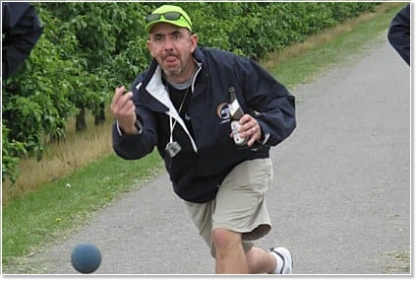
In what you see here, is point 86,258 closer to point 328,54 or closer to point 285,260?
point 285,260

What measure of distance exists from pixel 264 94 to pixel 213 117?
0.27 metres

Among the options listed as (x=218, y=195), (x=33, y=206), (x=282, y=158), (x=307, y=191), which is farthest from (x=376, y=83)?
(x=218, y=195)

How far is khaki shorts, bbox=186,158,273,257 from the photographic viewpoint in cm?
527

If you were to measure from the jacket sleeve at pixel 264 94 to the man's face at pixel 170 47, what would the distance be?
284mm

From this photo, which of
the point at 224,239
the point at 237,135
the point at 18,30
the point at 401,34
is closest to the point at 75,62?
the point at 224,239

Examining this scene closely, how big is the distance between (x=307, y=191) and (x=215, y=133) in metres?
4.25

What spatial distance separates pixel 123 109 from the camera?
4812mm

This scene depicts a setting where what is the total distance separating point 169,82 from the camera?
5.29 metres

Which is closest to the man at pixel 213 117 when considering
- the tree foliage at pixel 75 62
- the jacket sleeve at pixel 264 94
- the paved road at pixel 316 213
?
the jacket sleeve at pixel 264 94

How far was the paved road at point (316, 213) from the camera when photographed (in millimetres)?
7266

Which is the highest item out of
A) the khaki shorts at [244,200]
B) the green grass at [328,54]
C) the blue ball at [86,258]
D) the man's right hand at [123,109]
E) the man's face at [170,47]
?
the man's face at [170,47]

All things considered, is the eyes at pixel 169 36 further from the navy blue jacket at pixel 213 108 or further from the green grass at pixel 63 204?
the green grass at pixel 63 204

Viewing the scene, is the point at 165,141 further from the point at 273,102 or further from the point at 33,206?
the point at 33,206

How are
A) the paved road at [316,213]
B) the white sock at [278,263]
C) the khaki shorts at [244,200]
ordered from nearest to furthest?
the khaki shorts at [244,200] → the white sock at [278,263] → the paved road at [316,213]
